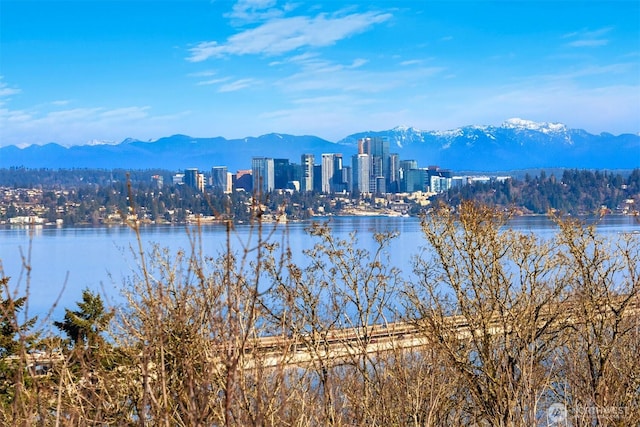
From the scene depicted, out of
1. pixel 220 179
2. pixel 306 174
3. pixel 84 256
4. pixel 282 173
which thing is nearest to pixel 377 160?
pixel 306 174

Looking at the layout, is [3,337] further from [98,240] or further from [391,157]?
[391,157]

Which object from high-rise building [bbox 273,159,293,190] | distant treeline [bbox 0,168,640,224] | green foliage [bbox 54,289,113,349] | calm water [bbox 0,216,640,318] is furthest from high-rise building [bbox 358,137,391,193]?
green foliage [bbox 54,289,113,349]

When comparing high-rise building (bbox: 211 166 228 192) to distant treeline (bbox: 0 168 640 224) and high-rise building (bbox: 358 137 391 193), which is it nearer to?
distant treeline (bbox: 0 168 640 224)

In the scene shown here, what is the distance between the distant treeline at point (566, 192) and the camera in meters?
86.7

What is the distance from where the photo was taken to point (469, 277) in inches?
369

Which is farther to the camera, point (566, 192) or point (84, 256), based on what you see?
point (566, 192)

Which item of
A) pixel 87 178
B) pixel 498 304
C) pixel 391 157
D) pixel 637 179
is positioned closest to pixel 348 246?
pixel 498 304

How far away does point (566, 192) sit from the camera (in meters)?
92.9

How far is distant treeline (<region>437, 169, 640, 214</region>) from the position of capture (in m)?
86.7

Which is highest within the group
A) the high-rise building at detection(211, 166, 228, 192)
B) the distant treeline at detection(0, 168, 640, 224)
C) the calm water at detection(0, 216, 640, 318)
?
the high-rise building at detection(211, 166, 228, 192)

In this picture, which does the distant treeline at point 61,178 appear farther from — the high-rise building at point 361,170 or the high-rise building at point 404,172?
the high-rise building at point 404,172

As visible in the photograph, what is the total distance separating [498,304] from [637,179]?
9515cm

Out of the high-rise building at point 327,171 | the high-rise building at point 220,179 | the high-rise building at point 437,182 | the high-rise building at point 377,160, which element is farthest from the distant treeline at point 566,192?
the high-rise building at point 377,160

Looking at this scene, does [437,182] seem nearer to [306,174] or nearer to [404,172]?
[404,172]
